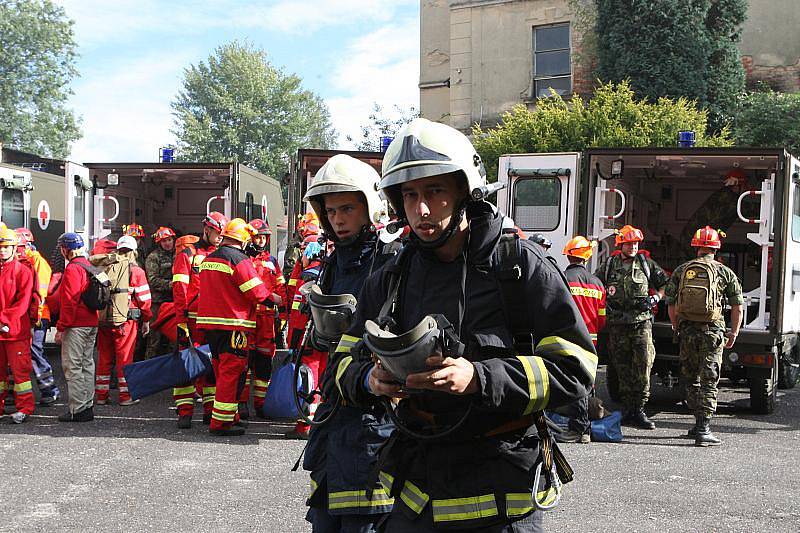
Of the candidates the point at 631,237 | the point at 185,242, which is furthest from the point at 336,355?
the point at 185,242

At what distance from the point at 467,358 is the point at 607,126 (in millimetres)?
17427

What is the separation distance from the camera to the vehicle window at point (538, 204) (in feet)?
31.9

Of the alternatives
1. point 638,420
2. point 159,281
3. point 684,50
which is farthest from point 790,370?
point 684,50

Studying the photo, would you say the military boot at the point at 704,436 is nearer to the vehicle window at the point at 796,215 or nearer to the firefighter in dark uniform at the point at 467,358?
the vehicle window at the point at 796,215

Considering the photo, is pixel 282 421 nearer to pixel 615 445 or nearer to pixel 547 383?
pixel 615 445

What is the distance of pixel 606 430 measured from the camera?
25.3 ft

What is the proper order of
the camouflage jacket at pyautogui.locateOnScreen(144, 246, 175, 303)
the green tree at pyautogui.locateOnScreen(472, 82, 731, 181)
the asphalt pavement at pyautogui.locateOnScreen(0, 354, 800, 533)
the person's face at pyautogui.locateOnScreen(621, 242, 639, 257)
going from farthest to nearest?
the green tree at pyautogui.locateOnScreen(472, 82, 731, 181), the camouflage jacket at pyautogui.locateOnScreen(144, 246, 175, 303), the person's face at pyautogui.locateOnScreen(621, 242, 639, 257), the asphalt pavement at pyautogui.locateOnScreen(0, 354, 800, 533)

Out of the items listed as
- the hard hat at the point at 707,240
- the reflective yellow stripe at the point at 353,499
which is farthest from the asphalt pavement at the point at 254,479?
the reflective yellow stripe at the point at 353,499

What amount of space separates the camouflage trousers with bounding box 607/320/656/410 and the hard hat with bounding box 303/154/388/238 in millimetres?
5387

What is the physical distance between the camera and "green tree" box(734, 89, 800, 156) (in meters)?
18.8

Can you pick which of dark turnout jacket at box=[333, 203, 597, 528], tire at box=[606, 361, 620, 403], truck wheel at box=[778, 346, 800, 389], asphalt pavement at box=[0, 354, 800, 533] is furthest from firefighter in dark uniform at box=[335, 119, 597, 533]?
truck wheel at box=[778, 346, 800, 389]

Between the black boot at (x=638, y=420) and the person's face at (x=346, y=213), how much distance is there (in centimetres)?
576

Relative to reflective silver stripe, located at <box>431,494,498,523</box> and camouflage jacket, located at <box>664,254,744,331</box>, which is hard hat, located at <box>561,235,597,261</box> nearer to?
camouflage jacket, located at <box>664,254,744,331</box>

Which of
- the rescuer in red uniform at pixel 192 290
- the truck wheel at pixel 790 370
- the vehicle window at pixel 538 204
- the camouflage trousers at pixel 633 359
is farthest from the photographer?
the truck wheel at pixel 790 370
